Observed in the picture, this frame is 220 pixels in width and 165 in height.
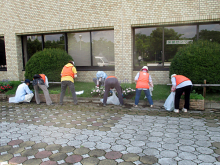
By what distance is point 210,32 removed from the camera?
32.8 feet

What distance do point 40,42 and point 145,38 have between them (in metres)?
7.19

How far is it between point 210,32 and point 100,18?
5928 mm

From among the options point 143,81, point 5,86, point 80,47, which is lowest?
point 5,86

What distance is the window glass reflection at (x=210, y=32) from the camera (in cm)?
993

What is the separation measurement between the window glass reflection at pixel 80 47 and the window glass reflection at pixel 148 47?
10.4 feet

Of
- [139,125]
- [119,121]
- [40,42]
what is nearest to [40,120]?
[119,121]

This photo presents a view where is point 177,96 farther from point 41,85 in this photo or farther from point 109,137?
point 41,85

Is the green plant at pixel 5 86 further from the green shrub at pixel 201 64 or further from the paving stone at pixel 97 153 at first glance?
the green shrub at pixel 201 64

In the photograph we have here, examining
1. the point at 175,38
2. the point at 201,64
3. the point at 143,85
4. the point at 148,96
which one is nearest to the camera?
the point at 143,85

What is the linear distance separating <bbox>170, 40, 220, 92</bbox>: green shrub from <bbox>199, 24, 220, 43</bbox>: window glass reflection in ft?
8.56

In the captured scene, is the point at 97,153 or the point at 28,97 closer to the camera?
the point at 97,153

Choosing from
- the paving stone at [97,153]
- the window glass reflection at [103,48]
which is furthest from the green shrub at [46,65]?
the paving stone at [97,153]

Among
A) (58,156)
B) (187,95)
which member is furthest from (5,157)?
(187,95)

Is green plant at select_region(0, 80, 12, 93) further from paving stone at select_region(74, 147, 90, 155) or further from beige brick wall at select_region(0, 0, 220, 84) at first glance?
paving stone at select_region(74, 147, 90, 155)
